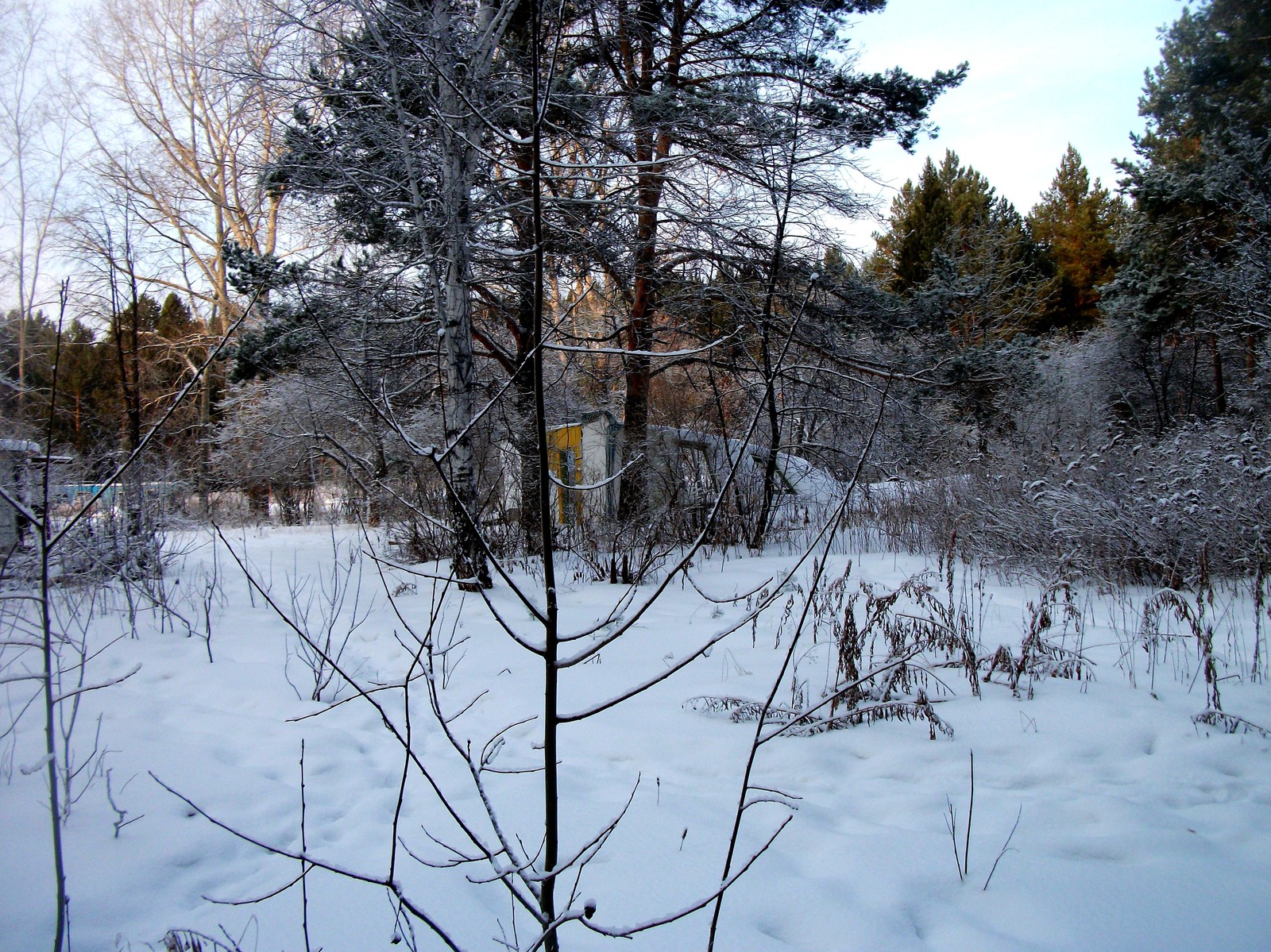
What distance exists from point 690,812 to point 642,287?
806cm

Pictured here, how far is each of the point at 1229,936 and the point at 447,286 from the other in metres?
6.03

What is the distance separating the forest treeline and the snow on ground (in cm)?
103

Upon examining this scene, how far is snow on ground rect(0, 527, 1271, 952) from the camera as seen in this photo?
1.48 metres

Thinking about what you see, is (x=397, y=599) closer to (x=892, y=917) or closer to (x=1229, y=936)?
(x=892, y=917)

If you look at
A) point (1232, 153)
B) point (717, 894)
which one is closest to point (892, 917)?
point (717, 894)

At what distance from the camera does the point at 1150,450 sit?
5.91 metres

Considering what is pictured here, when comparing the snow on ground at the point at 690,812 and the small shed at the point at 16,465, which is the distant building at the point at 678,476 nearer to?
the small shed at the point at 16,465

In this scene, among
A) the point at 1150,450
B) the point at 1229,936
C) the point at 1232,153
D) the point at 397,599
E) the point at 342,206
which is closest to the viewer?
the point at 1229,936

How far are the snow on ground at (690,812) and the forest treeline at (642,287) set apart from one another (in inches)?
40.5

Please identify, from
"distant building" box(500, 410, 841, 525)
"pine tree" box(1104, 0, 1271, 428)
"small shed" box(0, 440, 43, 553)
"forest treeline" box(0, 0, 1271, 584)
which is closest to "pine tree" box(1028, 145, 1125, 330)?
"pine tree" box(1104, 0, 1271, 428)

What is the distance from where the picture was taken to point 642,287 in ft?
30.1

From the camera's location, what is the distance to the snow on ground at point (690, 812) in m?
1.48

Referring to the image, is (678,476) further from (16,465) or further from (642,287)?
(16,465)

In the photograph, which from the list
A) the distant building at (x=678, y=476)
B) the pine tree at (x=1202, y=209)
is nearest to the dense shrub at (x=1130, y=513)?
the distant building at (x=678, y=476)
